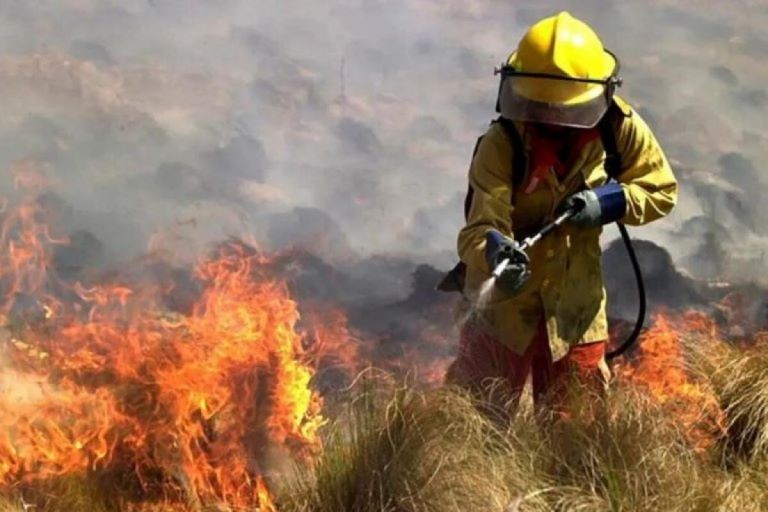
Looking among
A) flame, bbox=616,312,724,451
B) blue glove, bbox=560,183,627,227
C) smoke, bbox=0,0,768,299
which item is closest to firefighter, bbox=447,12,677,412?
blue glove, bbox=560,183,627,227

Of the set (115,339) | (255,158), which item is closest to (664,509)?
(115,339)

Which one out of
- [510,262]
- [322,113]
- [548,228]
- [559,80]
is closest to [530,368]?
[548,228]

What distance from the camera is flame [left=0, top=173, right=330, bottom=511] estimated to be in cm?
368

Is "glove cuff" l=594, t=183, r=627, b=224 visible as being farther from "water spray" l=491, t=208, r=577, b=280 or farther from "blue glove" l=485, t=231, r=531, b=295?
"blue glove" l=485, t=231, r=531, b=295

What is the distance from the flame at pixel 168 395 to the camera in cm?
368

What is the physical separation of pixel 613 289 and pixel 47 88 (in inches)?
135

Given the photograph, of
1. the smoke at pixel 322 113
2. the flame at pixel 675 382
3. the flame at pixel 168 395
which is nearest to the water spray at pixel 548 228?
the flame at pixel 675 382

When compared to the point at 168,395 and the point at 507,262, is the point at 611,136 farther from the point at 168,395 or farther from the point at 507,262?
the point at 168,395

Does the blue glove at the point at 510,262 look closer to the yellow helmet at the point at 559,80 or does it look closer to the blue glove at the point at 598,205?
the blue glove at the point at 598,205

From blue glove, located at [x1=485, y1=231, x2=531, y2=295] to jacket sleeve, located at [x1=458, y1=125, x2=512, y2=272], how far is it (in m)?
0.11

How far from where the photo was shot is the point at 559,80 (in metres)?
3.41

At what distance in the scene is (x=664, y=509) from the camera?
323 centimetres

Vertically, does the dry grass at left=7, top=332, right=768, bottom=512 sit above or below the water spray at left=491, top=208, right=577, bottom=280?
below

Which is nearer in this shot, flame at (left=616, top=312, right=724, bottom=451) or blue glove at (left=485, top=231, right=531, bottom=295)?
blue glove at (left=485, top=231, right=531, bottom=295)
